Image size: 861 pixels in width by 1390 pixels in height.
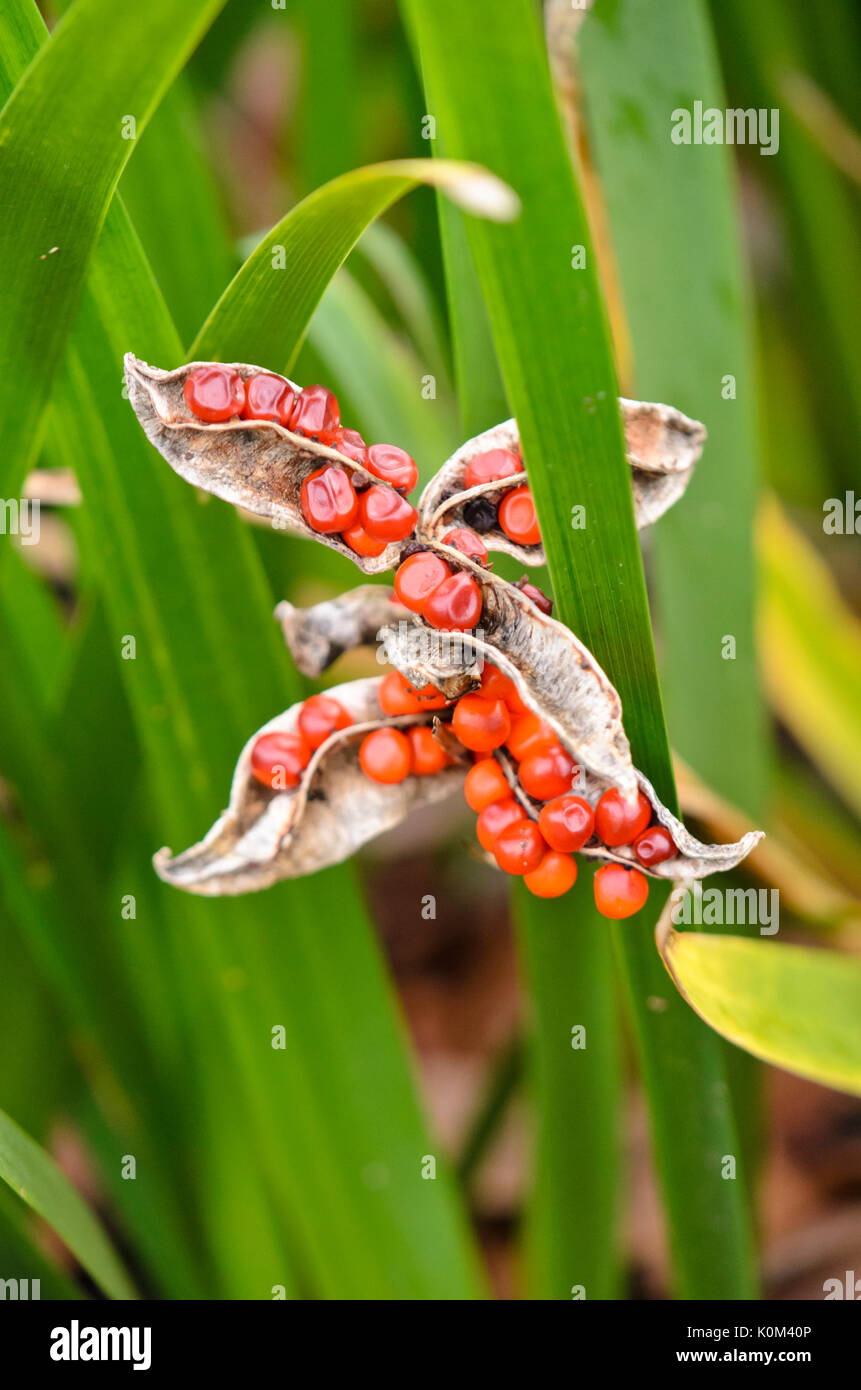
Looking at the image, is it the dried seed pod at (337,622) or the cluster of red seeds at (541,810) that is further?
the dried seed pod at (337,622)

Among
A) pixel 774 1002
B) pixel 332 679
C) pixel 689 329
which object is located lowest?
pixel 774 1002

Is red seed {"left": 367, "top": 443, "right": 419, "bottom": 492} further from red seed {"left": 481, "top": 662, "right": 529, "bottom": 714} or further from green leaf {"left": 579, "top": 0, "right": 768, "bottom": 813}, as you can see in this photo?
green leaf {"left": 579, "top": 0, "right": 768, "bottom": 813}

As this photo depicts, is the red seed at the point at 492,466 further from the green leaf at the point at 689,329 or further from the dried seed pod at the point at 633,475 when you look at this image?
the green leaf at the point at 689,329

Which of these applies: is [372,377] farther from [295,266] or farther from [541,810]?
[541,810]

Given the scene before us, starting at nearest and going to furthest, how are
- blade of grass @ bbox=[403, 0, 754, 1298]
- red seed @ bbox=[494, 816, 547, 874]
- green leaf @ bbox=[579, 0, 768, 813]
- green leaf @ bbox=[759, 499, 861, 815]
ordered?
1. blade of grass @ bbox=[403, 0, 754, 1298]
2. red seed @ bbox=[494, 816, 547, 874]
3. green leaf @ bbox=[579, 0, 768, 813]
4. green leaf @ bbox=[759, 499, 861, 815]

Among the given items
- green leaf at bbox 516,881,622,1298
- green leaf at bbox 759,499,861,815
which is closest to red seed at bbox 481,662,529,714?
green leaf at bbox 516,881,622,1298

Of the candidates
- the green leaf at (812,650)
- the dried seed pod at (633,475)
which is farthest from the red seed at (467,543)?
the green leaf at (812,650)

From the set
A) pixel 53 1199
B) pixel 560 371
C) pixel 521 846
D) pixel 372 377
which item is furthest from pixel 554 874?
pixel 372 377
